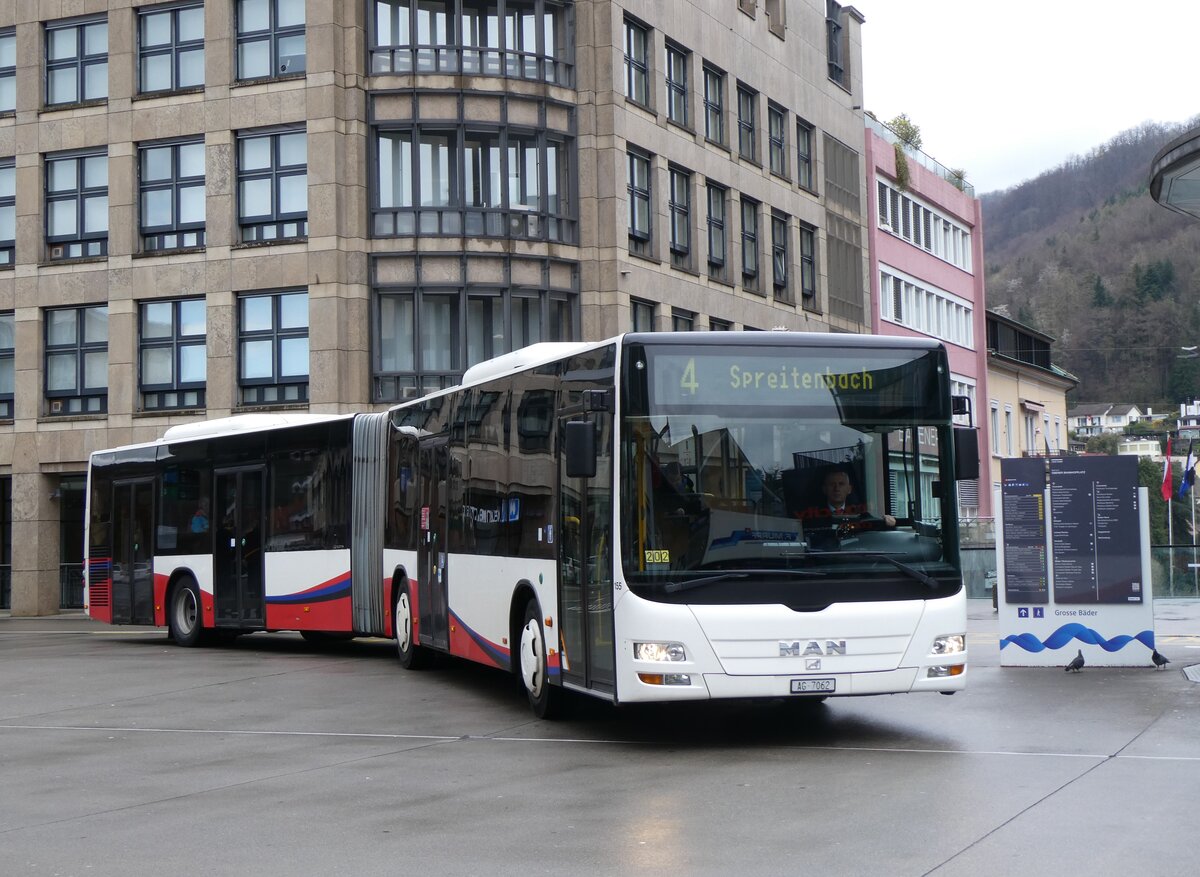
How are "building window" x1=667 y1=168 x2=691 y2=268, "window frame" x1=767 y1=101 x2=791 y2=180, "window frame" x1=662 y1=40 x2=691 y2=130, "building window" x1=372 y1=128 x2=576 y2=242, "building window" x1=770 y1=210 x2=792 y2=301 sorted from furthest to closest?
"window frame" x1=767 y1=101 x2=791 y2=180 → "building window" x1=770 y1=210 x2=792 y2=301 → "window frame" x1=662 y1=40 x2=691 y2=130 → "building window" x1=667 y1=168 x2=691 y2=268 → "building window" x1=372 y1=128 x2=576 y2=242

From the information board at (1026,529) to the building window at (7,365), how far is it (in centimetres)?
2887

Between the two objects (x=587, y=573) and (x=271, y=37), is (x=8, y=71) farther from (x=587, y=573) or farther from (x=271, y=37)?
(x=587, y=573)

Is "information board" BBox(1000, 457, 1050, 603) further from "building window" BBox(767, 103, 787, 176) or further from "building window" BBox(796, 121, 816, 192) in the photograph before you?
"building window" BBox(796, 121, 816, 192)

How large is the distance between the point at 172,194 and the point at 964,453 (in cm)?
2887

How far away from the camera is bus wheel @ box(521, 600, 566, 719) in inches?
558

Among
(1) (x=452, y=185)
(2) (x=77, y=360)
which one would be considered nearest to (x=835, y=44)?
(1) (x=452, y=185)

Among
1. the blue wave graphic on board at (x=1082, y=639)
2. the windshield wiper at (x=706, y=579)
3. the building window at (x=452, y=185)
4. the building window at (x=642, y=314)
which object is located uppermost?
the building window at (x=452, y=185)

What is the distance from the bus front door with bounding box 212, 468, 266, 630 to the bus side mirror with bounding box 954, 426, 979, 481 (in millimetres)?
12776

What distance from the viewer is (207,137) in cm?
3800

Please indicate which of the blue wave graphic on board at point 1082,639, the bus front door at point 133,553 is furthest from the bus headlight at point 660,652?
the bus front door at point 133,553

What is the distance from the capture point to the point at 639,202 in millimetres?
40281

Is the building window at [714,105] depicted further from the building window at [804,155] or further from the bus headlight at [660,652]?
the bus headlight at [660,652]

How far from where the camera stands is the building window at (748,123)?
4625 centimetres

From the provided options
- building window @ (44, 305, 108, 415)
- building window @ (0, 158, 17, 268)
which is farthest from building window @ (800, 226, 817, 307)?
building window @ (0, 158, 17, 268)
